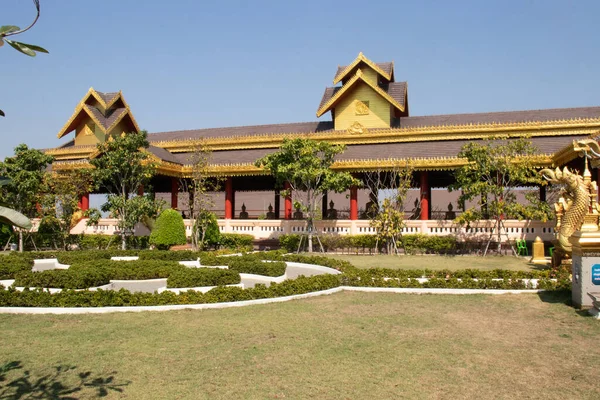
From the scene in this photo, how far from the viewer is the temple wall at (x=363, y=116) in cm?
2530

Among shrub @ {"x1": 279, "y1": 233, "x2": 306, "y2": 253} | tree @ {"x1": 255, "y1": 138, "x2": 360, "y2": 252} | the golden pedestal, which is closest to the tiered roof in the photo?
tree @ {"x1": 255, "y1": 138, "x2": 360, "y2": 252}

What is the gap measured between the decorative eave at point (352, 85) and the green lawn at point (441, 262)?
9768mm

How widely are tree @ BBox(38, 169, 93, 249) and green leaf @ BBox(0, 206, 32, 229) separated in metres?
20.7

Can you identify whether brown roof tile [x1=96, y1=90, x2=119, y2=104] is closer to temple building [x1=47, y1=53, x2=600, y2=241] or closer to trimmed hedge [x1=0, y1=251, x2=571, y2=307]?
temple building [x1=47, y1=53, x2=600, y2=241]

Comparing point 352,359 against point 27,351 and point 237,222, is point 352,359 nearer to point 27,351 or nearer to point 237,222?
point 27,351

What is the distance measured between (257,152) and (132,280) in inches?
567

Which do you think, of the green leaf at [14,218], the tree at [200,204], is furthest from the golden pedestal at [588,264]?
the tree at [200,204]

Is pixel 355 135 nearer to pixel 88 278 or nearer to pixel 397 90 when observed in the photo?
pixel 397 90

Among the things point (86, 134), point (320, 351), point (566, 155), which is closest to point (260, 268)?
point (320, 351)

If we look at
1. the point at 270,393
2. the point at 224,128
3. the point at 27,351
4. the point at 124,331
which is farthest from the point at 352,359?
the point at 224,128

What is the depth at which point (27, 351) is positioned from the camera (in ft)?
20.5

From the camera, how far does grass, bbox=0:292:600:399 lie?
5.00 metres

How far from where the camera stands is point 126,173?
64.4ft

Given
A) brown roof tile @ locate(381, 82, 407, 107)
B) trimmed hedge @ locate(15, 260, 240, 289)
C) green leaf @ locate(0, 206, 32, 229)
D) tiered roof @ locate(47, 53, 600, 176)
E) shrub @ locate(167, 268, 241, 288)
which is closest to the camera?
green leaf @ locate(0, 206, 32, 229)
